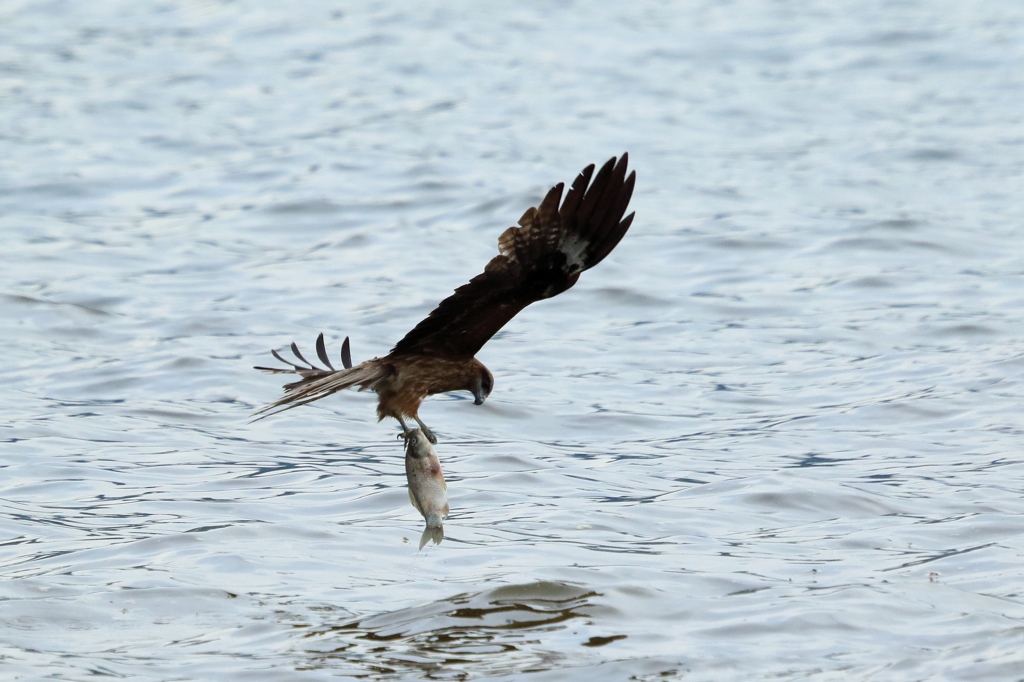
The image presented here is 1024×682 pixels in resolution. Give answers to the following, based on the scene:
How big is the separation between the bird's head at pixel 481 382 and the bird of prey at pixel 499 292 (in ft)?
0.06

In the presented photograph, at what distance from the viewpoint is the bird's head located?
656cm

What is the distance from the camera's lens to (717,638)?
6.07 meters

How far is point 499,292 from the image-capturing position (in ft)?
20.2

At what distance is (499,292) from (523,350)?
4704mm

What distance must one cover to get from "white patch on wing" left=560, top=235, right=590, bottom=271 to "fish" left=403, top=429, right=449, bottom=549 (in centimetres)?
88

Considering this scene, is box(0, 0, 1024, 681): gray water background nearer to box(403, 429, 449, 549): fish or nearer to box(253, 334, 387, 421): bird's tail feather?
box(403, 429, 449, 549): fish

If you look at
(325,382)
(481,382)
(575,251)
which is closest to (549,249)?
(575,251)

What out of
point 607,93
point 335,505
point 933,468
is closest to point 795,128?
point 607,93

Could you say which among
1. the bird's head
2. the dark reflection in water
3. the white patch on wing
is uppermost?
the white patch on wing

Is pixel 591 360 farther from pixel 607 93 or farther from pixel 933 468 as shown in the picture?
pixel 607 93

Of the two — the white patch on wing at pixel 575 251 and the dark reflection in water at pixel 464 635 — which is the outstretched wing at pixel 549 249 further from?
the dark reflection in water at pixel 464 635

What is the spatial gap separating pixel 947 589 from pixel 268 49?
15.9m

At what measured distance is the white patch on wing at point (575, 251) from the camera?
6043 millimetres

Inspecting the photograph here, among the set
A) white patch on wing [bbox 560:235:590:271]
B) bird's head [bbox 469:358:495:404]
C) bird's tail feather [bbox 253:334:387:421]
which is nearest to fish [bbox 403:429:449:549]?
bird's tail feather [bbox 253:334:387:421]
